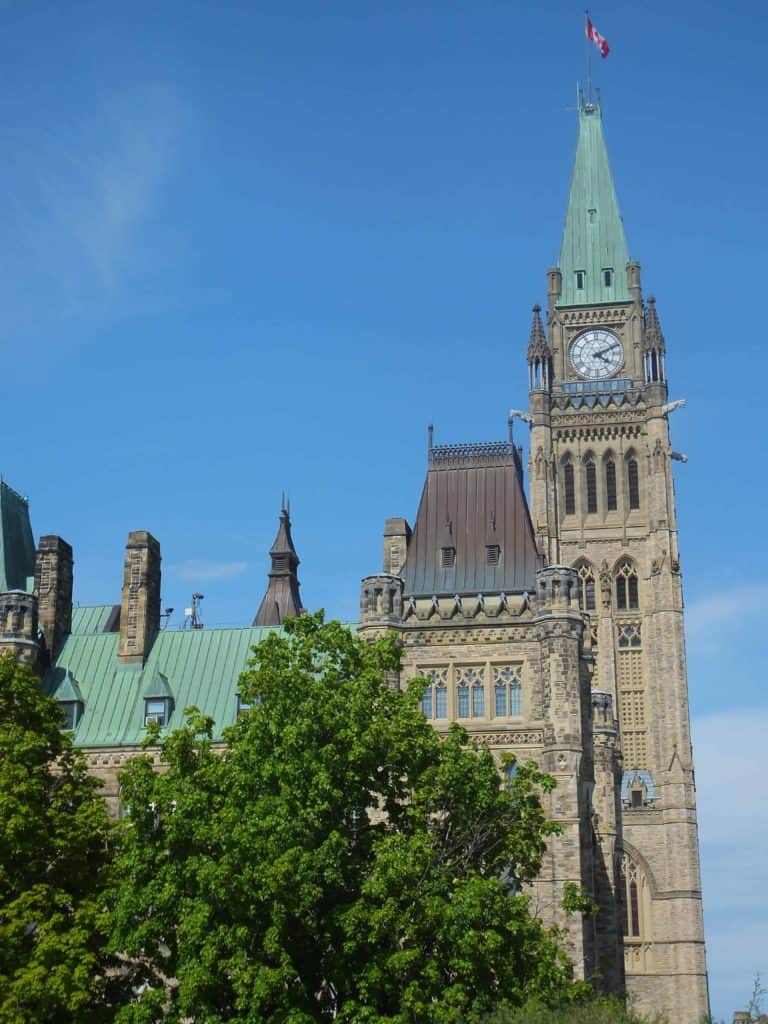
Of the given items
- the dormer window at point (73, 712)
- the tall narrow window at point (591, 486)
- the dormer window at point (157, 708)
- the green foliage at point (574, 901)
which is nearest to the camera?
the green foliage at point (574, 901)

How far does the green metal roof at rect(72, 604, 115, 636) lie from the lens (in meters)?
62.2

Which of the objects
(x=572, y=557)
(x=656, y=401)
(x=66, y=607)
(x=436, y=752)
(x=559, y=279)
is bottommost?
(x=436, y=752)

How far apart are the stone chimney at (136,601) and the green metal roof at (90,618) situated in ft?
12.6

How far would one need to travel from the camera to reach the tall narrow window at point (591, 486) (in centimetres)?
10562

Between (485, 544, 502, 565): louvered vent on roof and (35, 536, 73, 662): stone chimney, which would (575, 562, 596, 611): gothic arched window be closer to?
(485, 544, 502, 565): louvered vent on roof

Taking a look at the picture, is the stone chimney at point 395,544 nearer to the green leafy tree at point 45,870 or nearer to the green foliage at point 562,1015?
the green leafy tree at point 45,870

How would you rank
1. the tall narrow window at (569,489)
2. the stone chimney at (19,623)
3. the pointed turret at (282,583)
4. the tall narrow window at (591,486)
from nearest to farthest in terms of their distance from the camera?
the stone chimney at (19,623) → the pointed turret at (282,583) → the tall narrow window at (591,486) → the tall narrow window at (569,489)

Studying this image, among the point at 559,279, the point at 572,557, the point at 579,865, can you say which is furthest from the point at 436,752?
the point at 559,279

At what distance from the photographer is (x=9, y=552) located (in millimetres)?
60531

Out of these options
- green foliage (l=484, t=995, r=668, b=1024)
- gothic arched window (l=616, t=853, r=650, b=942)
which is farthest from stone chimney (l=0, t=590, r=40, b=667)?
gothic arched window (l=616, t=853, r=650, b=942)

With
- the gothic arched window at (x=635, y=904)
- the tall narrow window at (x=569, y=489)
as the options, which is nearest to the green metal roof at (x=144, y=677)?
the gothic arched window at (x=635, y=904)

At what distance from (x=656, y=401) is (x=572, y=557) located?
12.3 meters

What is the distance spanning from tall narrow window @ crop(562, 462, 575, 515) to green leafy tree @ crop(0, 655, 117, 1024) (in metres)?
67.5

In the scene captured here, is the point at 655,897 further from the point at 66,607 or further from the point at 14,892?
the point at 14,892
